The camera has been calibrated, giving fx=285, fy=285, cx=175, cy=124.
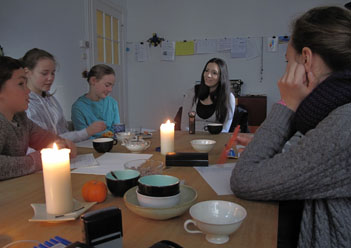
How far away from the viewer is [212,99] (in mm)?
2752

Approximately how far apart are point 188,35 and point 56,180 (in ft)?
13.2

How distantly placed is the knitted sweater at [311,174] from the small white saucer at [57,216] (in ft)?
1.42

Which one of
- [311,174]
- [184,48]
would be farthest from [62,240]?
[184,48]

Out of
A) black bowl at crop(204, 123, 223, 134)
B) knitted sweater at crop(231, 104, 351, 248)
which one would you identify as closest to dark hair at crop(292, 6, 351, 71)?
knitted sweater at crop(231, 104, 351, 248)

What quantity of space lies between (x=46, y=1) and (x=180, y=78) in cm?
214

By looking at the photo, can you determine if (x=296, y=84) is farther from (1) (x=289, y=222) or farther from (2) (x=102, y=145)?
(2) (x=102, y=145)

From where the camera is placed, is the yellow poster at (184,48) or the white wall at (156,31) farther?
the yellow poster at (184,48)

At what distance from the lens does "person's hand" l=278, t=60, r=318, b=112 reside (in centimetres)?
90

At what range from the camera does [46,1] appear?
12.2 ft

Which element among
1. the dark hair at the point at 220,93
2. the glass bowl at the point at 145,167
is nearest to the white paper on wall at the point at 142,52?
the dark hair at the point at 220,93

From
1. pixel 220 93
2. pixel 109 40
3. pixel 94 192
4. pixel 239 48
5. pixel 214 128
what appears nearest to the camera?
pixel 94 192

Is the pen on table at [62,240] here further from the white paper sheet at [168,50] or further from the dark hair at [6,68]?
the white paper sheet at [168,50]

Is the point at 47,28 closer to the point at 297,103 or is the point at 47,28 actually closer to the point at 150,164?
the point at 150,164

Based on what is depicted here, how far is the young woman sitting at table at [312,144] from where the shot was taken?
72cm
